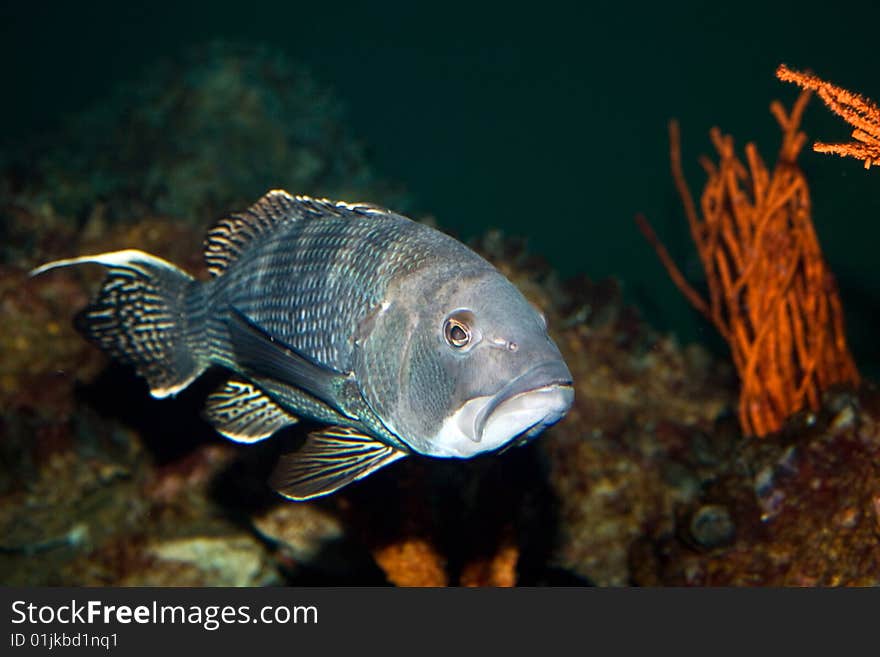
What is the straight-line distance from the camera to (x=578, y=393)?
4918mm

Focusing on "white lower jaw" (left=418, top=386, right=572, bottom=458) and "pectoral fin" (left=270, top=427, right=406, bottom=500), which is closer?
"white lower jaw" (left=418, top=386, right=572, bottom=458)

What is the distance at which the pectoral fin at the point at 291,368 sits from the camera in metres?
2.31

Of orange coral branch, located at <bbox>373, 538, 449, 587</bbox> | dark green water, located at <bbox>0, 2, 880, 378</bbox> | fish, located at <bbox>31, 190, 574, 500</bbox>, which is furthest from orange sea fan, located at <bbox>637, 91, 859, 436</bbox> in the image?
fish, located at <bbox>31, 190, 574, 500</bbox>

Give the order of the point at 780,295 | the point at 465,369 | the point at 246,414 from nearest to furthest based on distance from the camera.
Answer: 1. the point at 465,369
2. the point at 246,414
3. the point at 780,295

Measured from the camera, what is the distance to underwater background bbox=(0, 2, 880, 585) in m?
3.66

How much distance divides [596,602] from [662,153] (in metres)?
7.51

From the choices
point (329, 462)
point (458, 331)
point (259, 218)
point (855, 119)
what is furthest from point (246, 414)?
point (855, 119)

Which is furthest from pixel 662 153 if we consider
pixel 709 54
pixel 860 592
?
pixel 860 592

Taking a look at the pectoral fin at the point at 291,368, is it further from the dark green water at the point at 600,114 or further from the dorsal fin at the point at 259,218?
the dark green water at the point at 600,114

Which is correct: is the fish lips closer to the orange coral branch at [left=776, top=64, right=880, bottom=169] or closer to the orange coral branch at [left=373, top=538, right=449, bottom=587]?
the orange coral branch at [left=776, top=64, right=880, bottom=169]

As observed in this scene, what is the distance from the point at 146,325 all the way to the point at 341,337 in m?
1.38

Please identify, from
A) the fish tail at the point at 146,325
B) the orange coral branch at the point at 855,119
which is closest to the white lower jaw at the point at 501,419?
the orange coral branch at the point at 855,119

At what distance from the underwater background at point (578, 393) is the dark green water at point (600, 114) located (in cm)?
4

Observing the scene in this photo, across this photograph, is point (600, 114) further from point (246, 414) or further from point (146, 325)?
point (246, 414)
